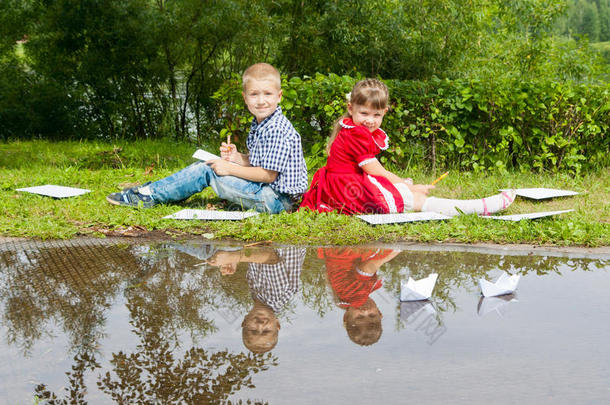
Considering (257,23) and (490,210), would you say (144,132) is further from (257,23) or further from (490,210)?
(490,210)

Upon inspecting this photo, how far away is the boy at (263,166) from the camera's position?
14.9ft

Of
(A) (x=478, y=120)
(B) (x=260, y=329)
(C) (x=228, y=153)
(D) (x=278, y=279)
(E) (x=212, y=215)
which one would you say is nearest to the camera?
(B) (x=260, y=329)

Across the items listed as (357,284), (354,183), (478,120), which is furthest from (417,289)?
(478,120)

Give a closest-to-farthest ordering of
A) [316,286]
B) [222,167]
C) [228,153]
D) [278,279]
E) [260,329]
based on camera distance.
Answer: [260,329], [316,286], [278,279], [222,167], [228,153]

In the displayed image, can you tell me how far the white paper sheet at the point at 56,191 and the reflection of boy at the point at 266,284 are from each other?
213cm

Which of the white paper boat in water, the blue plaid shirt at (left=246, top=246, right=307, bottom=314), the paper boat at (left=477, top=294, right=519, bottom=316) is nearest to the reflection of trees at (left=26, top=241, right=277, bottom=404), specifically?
the blue plaid shirt at (left=246, top=246, right=307, bottom=314)

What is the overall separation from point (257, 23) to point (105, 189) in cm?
438

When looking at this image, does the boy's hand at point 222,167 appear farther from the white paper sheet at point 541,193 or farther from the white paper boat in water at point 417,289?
the white paper sheet at point 541,193

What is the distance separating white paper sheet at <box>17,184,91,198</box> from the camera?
517cm

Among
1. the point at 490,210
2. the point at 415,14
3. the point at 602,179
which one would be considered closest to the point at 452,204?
the point at 490,210

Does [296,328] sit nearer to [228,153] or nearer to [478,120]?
[228,153]

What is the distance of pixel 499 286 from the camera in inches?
117

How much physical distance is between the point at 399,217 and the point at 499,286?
1.49 meters

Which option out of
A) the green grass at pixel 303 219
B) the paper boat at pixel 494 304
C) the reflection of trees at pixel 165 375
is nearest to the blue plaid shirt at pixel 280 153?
the green grass at pixel 303 219
